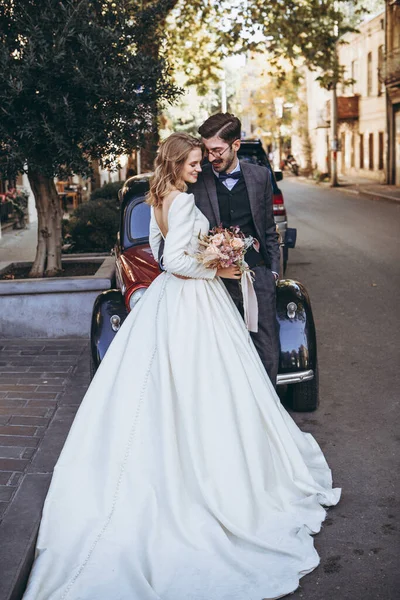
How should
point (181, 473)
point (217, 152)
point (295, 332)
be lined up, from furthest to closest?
point (295, 332) < point (217, 152) < point (181, 473)

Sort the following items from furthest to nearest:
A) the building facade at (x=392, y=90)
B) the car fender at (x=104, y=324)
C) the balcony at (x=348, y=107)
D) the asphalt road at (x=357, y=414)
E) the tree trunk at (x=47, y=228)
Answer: the balcony at (x=348, y=107) < the building facade at (x=392, y=90) < the tree trunk at (x=47, y=228) < the car fender at (x=104, y=324) < the asphalt road at (x=357, y=414)

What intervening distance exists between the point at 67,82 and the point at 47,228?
1.82m

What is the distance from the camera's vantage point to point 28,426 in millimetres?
5488

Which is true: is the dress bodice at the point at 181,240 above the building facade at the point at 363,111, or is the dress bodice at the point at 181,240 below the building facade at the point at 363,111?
below

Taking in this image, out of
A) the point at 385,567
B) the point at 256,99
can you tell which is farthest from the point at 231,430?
the point at 256,99

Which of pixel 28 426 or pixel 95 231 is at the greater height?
pixel 95 231

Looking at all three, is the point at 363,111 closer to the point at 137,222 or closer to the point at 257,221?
the point at 137,222

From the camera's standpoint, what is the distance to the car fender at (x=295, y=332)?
5.56 metres

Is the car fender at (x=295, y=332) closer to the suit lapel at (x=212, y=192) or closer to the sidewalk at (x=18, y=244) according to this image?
the suit lapel at (x=212, y=192)

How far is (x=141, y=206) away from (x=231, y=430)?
3.23 m

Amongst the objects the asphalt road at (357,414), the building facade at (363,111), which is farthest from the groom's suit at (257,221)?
the building facade at (363,111)

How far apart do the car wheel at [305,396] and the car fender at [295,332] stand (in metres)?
0.30

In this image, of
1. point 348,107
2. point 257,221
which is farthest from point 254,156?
point 348,107

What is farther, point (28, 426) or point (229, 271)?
point (28, 426)
